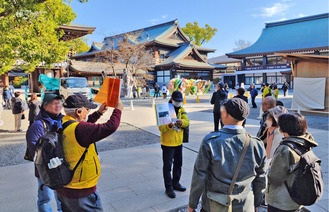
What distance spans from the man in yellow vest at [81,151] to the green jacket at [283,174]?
1.46 m

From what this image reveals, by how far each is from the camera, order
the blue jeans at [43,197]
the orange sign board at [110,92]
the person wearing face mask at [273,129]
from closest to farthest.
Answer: the orange sign board at [110,92] → the blue jeans at [43,197] → the person wearing face mask at [273,129]

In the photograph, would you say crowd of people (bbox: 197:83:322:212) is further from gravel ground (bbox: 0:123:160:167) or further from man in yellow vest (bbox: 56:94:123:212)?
gravel ground (bbox: 0:123:160:167)

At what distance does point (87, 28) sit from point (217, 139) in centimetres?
2072

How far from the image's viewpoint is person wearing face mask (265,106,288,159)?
2.83 m

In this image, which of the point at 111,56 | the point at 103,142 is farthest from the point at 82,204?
the point at 111,56

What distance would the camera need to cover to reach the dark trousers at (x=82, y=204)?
74.4 inches

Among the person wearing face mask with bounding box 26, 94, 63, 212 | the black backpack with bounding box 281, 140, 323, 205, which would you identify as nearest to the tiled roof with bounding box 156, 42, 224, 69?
the person wearing face mask with bounding box 26, 94, 63, 212

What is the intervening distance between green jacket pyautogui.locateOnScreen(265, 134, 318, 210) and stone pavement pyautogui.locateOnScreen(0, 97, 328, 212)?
1.50 metres

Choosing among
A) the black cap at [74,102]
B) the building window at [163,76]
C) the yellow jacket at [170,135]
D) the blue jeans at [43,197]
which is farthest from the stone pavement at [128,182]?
the building window at [163,76]

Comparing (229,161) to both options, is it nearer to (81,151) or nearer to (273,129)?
(81,151)

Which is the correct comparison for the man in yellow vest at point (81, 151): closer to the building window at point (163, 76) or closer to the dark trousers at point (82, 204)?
the dark trousers at point (82, 204)

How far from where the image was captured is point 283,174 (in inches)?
75.8

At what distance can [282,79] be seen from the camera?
34219 mm

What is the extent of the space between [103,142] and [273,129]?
205 inches
